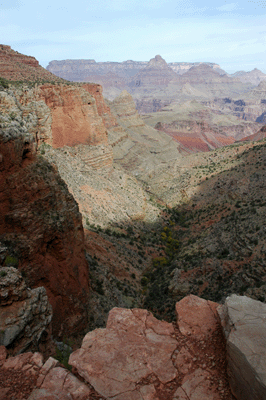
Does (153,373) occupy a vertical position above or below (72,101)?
below

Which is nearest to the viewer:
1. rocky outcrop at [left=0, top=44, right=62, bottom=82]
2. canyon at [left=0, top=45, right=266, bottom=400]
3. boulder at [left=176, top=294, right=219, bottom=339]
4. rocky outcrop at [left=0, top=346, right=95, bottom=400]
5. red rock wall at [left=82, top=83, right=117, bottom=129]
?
rocky outcrop at [left=0, top=346, right=95, bottom=400]

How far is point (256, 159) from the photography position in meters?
45.2

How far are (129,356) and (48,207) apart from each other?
31.6 feet

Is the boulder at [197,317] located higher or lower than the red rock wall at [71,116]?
lower

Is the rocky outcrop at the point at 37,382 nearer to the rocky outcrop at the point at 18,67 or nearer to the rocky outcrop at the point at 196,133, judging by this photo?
the rocky outcrop at the point at 18,67

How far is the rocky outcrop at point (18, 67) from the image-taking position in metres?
40.5

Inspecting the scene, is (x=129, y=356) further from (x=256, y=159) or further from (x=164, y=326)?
(x=256, y=159)

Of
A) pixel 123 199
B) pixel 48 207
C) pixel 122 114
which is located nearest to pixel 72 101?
pixel 123 199

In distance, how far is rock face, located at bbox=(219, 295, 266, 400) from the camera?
17.4 ft

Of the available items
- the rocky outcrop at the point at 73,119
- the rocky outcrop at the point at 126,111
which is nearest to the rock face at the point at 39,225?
the rocky outcrop at the point at 73,119

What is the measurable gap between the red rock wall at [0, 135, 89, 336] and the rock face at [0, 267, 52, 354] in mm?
2917

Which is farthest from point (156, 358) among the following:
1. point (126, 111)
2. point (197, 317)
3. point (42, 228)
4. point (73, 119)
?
point (126, 111)

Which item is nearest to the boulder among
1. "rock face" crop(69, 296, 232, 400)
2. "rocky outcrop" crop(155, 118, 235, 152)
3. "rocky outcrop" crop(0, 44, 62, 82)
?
"rock face" crop(69, 296, 232, 400)

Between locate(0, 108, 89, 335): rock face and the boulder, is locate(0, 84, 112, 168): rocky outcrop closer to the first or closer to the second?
locate(0, 108, 89, 335): rock face
